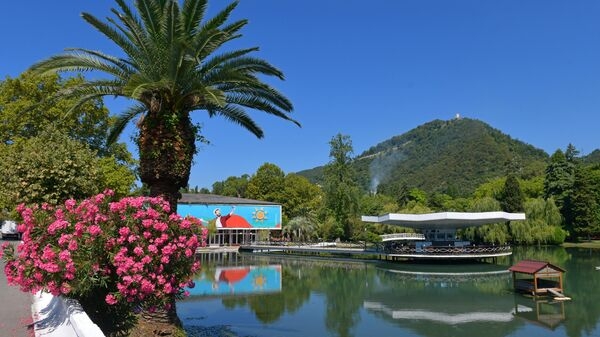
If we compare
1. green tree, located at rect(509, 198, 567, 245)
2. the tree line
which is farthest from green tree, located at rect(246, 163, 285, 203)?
green tree, located at rect(509, 198, 567, 245)

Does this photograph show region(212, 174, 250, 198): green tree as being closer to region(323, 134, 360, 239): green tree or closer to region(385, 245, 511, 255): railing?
region(323, 134, 360, 239): green tree

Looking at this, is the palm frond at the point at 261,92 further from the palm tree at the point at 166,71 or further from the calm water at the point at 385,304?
the calm water at the point at 385,304

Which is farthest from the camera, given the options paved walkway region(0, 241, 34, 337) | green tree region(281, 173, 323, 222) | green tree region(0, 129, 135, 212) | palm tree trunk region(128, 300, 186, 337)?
green tree region(281, 173, 323, 222)

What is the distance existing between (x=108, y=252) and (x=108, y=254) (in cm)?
4

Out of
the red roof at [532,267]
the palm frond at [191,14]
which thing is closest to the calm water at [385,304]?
the red roof at [532,267]

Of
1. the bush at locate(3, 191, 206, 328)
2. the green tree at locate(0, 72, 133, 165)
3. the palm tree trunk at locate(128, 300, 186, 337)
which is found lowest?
the palm tree trunk at locate(128, 300, 186, 337)

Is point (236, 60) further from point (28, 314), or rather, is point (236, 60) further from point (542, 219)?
point (542, 219)

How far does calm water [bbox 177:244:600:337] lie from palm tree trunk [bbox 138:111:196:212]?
5.50 metres

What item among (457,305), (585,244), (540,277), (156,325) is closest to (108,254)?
(156,325)

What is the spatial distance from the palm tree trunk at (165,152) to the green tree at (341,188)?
1821 inches

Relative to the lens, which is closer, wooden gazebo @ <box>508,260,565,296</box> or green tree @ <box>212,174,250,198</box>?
wooden gazebo @ <box>508,260,565,296</box>

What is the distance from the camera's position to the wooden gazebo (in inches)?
848

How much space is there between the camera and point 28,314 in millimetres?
10305

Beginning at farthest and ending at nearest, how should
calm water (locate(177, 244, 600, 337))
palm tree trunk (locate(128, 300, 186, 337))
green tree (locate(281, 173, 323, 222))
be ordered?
green tree (locate(281, 173, 323, 222)) → calm water (locate(177, 244, 600, 337)) → palm tree trunk (locate(128, 300, 186, 337))
